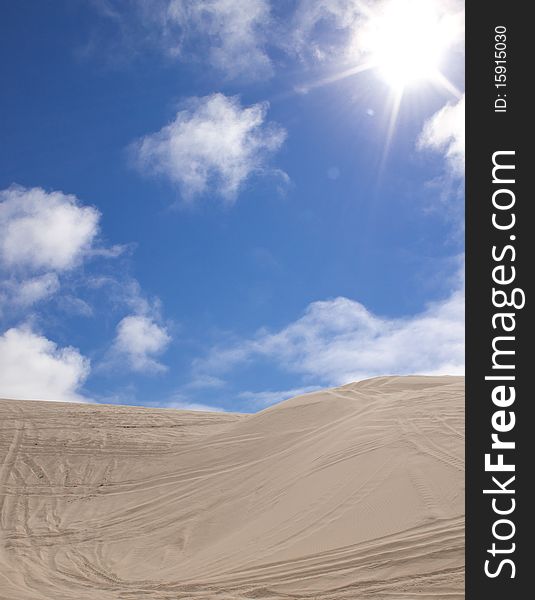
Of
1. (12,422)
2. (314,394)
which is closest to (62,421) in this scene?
(12,422)

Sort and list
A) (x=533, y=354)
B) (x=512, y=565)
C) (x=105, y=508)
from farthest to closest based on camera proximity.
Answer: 1. (x=105, y=508)
2. (x=533, y=354)
3. (x=512, y=565)

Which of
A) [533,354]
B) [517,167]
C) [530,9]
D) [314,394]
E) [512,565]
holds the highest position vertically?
→ [314,394]

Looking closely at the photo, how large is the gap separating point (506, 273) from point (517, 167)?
884mm

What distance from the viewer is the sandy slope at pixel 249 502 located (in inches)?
343

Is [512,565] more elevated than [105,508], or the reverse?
[105,508]

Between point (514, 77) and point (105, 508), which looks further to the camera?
point (105, 508)

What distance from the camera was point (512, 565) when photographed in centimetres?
443

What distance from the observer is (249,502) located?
13531 millimetres

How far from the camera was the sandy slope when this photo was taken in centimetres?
870

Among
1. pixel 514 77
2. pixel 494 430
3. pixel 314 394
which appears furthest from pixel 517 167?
pixel 314 394

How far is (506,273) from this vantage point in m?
4.84

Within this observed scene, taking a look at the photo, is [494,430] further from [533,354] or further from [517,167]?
[517,167]

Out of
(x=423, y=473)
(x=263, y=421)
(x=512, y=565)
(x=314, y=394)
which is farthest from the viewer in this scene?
(x=314, y=394)

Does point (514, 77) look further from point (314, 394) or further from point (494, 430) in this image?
point (314, 394)
